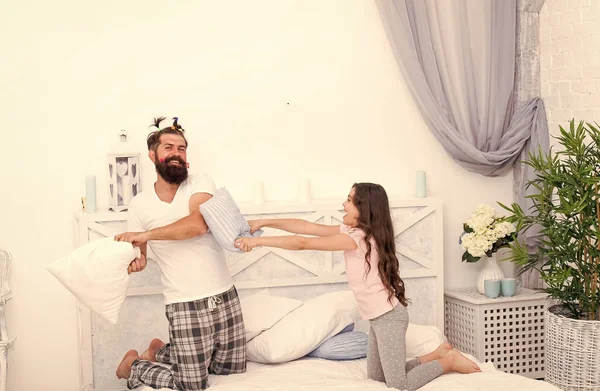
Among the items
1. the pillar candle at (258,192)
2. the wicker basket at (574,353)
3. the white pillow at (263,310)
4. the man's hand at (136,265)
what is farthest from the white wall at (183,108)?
the wicker basket at (574,353)

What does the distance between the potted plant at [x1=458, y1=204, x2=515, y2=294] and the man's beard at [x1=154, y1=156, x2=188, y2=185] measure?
170 centimetres

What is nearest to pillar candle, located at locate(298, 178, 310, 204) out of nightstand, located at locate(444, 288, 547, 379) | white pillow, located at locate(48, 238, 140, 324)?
nightstand, located at locate(444, 288, 547, 379)

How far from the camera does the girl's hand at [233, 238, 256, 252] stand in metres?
3.40

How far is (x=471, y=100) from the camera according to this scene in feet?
15.0

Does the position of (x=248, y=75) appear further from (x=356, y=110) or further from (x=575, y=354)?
(x=575, y=354)

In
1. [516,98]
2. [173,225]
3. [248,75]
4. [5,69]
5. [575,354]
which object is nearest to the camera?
[173,225]

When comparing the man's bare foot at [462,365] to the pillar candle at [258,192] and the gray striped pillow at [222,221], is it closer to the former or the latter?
the gray striped pillow at [222,221]

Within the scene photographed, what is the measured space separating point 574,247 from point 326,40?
1.73 m

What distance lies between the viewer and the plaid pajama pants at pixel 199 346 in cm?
341

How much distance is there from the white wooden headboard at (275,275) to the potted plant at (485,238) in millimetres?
168

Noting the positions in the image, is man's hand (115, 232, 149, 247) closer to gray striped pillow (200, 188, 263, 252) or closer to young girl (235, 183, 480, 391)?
gray striped pillow (200, 188, 263, 252)

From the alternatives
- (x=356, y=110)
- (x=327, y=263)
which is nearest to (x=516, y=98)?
(x=356, y=110)

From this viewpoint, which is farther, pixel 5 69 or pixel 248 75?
pixel 248 75

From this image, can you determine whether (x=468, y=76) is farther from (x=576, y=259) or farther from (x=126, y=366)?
(x=126, y=366)
